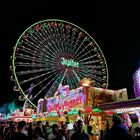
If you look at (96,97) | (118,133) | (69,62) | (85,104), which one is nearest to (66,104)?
(85,104)

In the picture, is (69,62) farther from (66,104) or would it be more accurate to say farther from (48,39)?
(66,104)

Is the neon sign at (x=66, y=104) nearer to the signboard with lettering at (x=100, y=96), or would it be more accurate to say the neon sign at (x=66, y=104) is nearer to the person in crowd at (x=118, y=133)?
the signboard with lettering at (x=100, y=96)

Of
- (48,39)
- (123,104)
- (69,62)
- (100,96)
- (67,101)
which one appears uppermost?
(48,39)

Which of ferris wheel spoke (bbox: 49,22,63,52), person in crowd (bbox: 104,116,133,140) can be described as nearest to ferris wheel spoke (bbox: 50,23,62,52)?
ferris wheel spoke (bbox: 49,22,63,52)

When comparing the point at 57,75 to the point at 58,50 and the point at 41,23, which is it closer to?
the point at 58,50

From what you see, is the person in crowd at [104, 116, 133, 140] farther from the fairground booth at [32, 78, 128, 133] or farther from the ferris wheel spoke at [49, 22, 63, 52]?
the ferris wheel spoke at [49, 22, 63, 52]

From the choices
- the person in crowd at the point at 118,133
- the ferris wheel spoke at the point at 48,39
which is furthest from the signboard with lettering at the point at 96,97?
the person in crowd at the point at 118,133

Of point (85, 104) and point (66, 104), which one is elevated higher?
point (66, 104)

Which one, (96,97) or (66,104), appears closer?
(96,97)

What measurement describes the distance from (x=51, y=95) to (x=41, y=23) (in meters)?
6.21

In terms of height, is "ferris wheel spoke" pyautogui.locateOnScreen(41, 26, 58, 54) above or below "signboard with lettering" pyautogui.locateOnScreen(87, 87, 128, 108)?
above

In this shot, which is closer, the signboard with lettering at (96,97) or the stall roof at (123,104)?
the stall roof at (123,104)

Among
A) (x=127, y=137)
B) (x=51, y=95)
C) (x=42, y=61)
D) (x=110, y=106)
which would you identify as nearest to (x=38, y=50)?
(x=42, y=61)

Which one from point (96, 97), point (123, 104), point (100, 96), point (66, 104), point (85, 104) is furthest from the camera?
point (66, 104)
